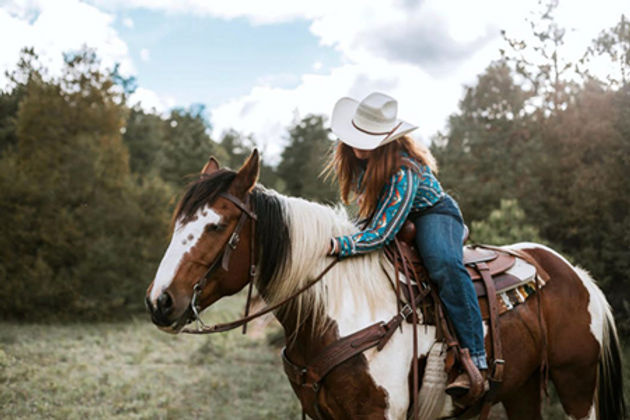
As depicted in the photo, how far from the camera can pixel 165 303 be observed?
8.43ft

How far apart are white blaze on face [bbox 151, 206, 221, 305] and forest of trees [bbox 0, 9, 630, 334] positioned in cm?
644

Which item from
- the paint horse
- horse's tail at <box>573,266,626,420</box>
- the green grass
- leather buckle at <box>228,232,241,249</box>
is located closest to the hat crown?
the paint horse

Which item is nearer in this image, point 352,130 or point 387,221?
point 387,221

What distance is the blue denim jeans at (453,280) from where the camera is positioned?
10.1 feet

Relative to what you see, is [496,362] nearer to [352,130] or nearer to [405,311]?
[405,311]

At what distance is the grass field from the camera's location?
259 inches

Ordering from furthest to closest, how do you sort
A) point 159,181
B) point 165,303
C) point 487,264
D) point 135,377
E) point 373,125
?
1. point 159,181
2. point 135,377
3. point 487,264
4. point 373,125
5. point 165,303

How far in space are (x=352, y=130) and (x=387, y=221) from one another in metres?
0.72

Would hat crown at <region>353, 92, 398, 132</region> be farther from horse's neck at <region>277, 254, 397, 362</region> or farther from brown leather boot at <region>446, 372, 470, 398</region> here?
brown leather boot at <region>446, 372, 470, 398</region>

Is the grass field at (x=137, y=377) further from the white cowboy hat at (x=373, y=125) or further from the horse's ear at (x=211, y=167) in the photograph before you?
the white cowboy hat at (x=373, y=125)

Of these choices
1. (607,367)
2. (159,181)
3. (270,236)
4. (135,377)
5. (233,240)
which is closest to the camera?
(233,240)

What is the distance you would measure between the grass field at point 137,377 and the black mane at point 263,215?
608mm

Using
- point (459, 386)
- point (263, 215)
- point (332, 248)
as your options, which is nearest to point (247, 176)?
point (263, 215)

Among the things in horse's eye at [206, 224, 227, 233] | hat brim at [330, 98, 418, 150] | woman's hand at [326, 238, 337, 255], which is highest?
hat brim at [330, 98, 418, 150]
